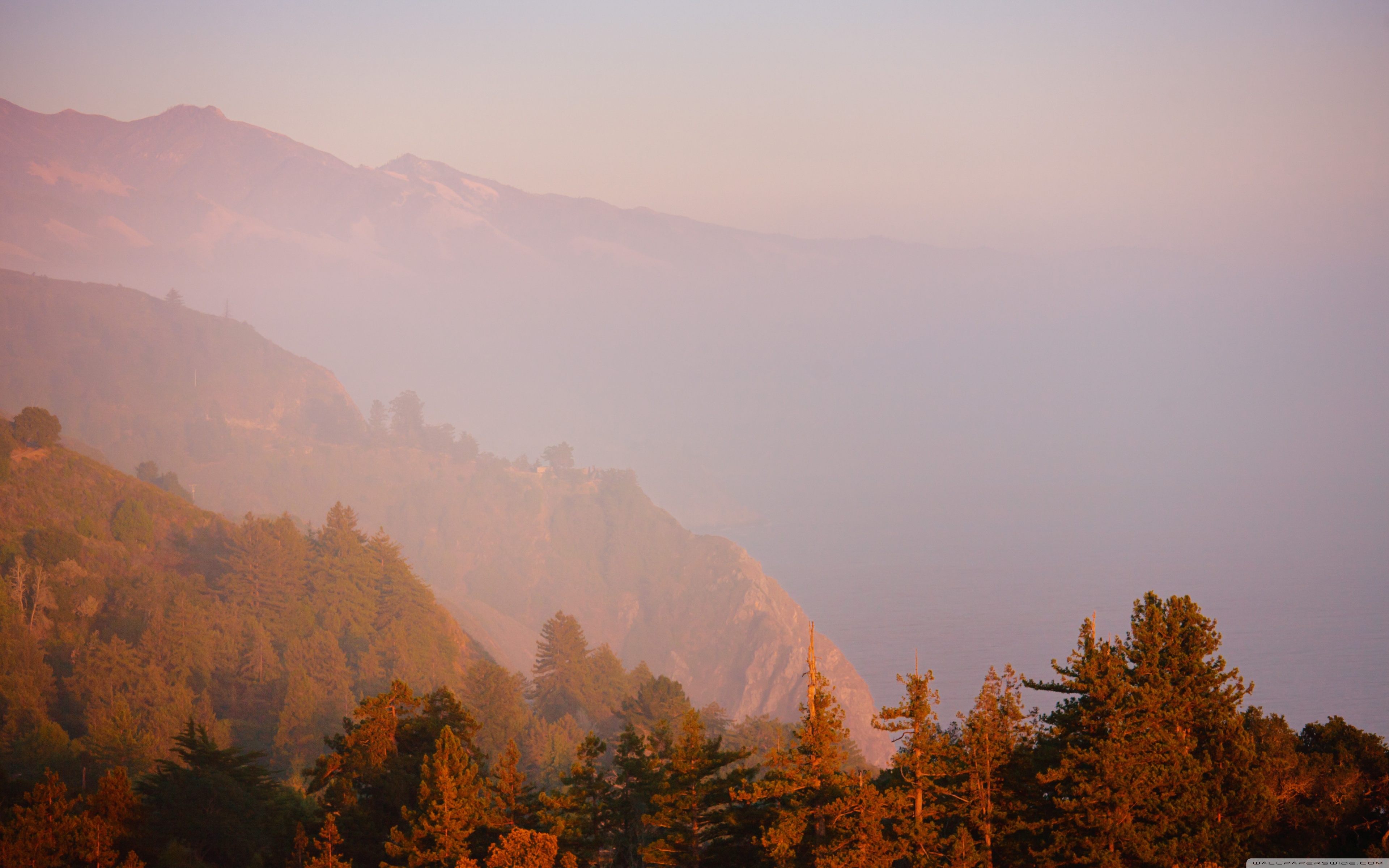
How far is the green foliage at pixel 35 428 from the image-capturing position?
352 feet

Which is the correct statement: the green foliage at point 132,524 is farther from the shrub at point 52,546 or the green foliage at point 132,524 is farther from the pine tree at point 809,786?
the pine tree at point 809,786

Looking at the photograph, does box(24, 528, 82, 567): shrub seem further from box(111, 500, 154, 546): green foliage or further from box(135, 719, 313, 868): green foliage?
box(135, 719, 313, 868): green foliage

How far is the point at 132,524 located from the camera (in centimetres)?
10412

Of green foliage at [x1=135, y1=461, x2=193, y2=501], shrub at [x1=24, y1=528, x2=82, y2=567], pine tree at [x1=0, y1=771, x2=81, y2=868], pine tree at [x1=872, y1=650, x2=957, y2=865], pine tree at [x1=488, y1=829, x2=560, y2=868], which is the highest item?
green foliage at [x1=135, y1=461, x2=193, y2=501]

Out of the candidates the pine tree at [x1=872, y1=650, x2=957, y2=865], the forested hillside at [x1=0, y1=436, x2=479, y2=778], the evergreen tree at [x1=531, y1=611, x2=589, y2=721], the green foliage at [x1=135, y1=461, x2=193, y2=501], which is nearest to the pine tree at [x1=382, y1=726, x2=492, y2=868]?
the pine tree at [x1=872, y1=650, x2=957, y2=865]

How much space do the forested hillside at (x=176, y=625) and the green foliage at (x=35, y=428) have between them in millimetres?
1146

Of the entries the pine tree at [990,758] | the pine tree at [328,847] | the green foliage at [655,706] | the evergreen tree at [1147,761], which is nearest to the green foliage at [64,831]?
the pine tree at [328,847]

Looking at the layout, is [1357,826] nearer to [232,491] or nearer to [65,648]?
[65,648]

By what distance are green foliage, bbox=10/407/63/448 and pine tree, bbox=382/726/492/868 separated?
99.7 metres

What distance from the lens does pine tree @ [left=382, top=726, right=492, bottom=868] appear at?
26500mm

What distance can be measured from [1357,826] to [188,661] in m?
88.0

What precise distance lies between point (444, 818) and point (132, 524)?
304 ft

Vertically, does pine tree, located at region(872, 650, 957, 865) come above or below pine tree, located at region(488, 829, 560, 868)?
above

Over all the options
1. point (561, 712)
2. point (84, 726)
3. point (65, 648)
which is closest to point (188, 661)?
point (65, 648)
